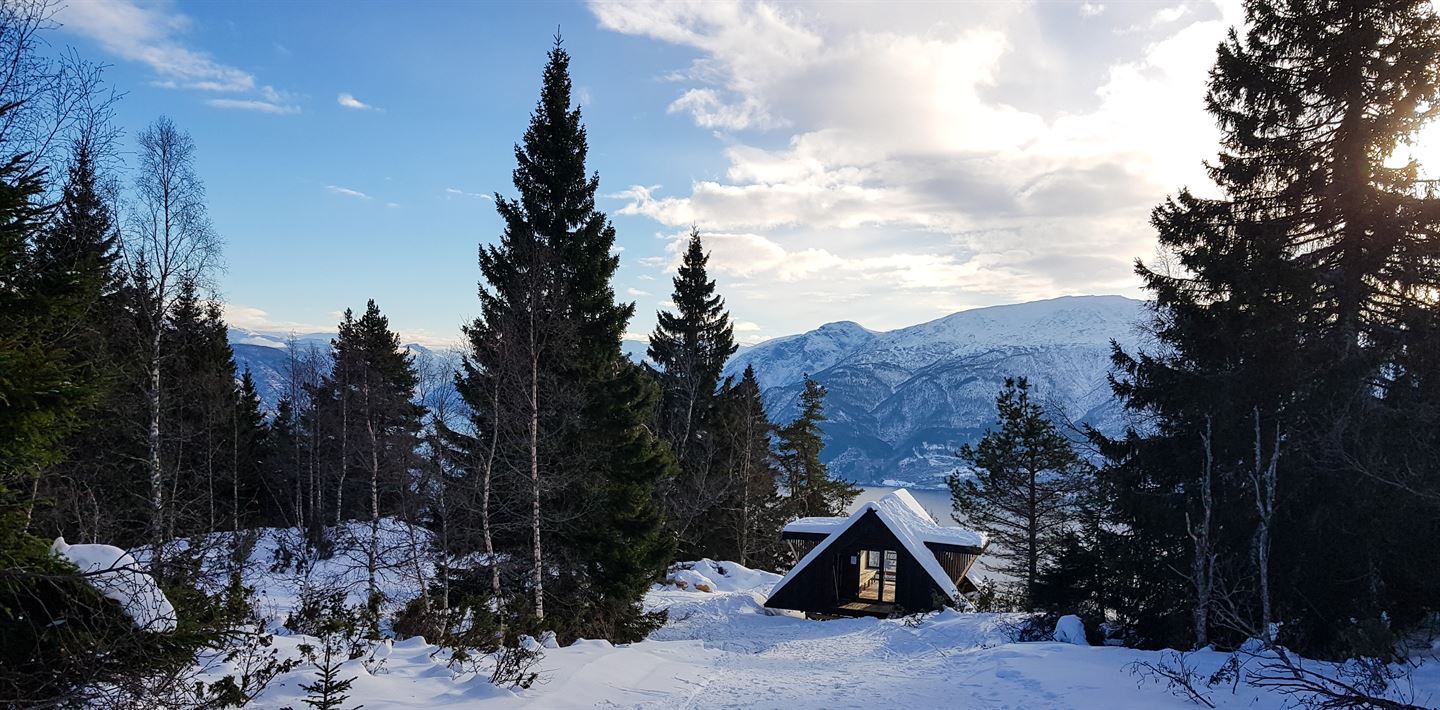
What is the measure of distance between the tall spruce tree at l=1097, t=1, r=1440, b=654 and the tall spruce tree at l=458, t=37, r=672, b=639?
11.7m

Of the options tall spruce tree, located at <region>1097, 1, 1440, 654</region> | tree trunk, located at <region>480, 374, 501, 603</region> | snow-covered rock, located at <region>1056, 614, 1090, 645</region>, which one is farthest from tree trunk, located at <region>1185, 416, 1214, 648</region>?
tree trunk, located at <region>480, 374, 501, 603</region>

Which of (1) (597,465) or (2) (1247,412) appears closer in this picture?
(2) (1247,412)

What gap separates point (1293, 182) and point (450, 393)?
2126cm

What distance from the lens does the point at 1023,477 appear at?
28.1 metres

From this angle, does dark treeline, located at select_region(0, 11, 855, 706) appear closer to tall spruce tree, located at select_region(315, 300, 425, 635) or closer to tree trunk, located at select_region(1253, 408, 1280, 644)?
tall spruce tree, located at select_region(315, 300, 425, 635)

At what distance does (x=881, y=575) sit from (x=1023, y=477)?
792cm

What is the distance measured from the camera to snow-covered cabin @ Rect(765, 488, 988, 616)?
79.9 feet

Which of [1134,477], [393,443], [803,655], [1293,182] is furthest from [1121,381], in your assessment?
[393,443]

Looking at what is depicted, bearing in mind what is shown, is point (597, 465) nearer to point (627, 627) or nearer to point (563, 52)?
point (627, 627)

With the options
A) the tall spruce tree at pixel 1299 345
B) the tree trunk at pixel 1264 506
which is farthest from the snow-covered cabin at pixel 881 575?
the tree trunk at pixel 1264 506

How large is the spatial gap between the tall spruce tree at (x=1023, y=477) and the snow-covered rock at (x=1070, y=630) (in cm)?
1243

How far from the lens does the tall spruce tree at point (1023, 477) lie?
2706 centimetres

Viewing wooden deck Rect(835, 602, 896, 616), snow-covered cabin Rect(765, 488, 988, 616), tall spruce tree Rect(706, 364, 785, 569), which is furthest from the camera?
tall spruce tree Rect(706, 364, 785, 569)

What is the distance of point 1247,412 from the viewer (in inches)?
504
